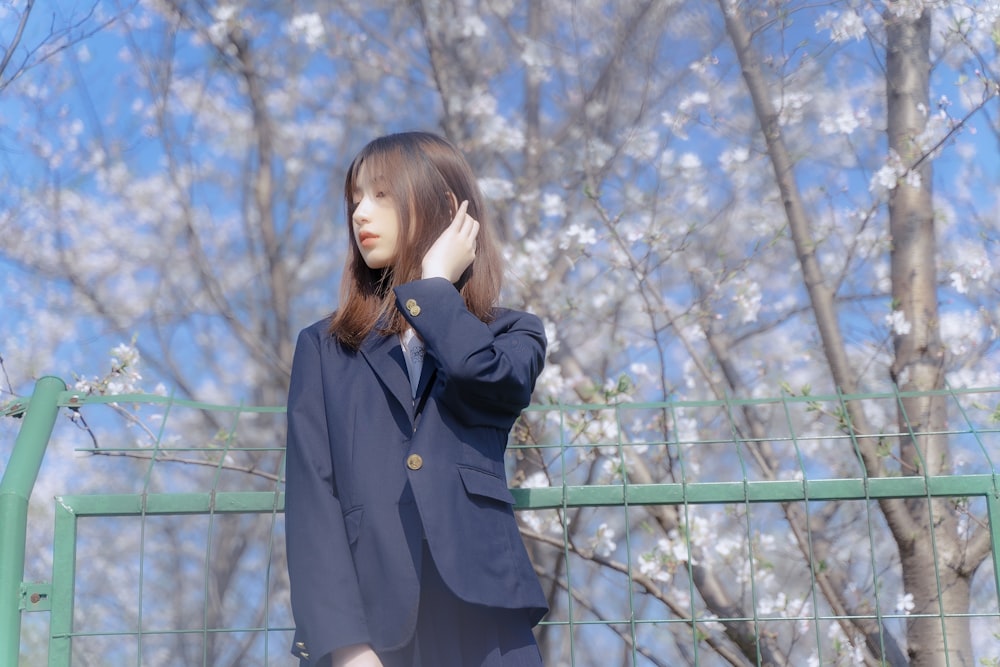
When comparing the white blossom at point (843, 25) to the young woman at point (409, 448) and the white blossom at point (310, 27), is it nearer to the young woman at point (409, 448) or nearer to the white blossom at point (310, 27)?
the young woman at point (409, 448)

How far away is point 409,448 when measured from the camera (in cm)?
153

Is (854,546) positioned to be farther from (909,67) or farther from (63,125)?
(63,125)

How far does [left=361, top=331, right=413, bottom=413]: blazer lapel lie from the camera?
1.58 m

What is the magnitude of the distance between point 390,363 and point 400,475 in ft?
0.59

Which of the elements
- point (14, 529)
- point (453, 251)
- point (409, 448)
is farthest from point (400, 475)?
point (14, 529)

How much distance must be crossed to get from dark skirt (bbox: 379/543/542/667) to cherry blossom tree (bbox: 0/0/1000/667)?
1.50m

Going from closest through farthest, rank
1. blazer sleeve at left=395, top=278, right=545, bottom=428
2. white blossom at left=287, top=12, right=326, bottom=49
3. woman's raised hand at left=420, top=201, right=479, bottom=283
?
blazer sleeve at left=395, top=278, right=545, bottom=428, woman's raised hand at left=420, top=201, right=479, bottom=283, white blossom at left=287, top=12, right=326, bottom=49

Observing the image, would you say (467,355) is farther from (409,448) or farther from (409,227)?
(409,227)

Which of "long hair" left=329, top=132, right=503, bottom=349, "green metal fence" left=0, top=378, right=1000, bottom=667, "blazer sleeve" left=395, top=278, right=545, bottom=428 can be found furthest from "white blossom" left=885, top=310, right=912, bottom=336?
"blazer sleeve" left=395, top=278, right=545, bottom=428

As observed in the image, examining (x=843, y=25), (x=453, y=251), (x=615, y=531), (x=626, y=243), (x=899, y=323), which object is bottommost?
(x=453, y=251)

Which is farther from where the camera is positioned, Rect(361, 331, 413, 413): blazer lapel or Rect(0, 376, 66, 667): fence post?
Rect(0, 376, 66, 667): fence post

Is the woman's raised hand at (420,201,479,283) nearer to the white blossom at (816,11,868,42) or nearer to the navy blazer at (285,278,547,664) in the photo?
the navy blazer at (285,278,547,664)

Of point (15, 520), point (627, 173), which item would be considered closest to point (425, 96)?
point (627, 173)

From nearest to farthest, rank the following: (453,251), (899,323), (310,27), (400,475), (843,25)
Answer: (400,475) < (453,251) < (899,323) < (843,25) < (310,27)
